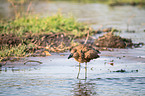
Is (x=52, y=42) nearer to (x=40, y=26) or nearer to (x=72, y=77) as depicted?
(x=40, y=26)

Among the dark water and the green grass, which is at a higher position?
the green grass

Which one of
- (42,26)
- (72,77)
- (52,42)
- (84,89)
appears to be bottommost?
(84,89)

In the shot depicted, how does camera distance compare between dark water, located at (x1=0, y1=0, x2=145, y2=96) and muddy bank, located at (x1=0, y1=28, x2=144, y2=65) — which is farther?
muddy bank, located at (x1=0, y1=28, x2=144, y2=65)

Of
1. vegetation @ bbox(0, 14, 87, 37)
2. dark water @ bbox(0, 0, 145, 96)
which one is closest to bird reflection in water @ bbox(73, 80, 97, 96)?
dark water @ bbox(0, 0, 145, 96)

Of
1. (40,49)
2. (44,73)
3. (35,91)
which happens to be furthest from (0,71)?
(40,49)

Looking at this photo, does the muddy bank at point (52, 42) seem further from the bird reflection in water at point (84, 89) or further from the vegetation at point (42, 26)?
the bird reflection in water at point (84, 89)

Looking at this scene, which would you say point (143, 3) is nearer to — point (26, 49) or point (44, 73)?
point (26, 49)

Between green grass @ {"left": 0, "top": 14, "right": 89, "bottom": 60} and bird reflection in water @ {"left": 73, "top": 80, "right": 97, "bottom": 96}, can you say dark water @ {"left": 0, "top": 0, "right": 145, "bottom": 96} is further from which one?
green grass @ {"left": 0, "top": 14, "right": 89, "bottom": 60}

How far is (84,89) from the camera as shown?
669 cm

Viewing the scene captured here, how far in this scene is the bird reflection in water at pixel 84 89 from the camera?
6.42 meters

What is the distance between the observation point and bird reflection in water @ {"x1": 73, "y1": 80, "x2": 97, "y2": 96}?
21.1ft

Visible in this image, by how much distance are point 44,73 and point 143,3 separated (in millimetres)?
25975

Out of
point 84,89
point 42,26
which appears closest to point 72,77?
point 84,89

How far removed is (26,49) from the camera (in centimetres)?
1030
